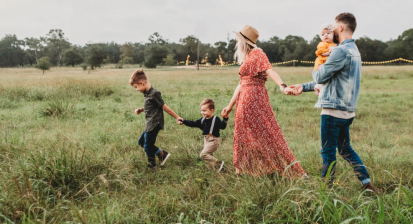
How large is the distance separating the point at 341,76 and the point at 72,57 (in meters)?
79.9

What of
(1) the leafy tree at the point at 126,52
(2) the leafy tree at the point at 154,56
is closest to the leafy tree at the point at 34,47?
(1) the leafy tree at the point at 126,52

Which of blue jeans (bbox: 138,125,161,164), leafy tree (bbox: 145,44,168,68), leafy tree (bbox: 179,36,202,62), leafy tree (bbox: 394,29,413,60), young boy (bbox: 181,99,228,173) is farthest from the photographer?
leafy tree (bbox: 179,36,202,62)

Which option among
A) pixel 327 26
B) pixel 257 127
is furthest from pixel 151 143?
pixel 327 26

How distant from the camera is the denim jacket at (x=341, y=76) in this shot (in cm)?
272

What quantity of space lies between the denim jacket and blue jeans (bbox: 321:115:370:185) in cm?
18

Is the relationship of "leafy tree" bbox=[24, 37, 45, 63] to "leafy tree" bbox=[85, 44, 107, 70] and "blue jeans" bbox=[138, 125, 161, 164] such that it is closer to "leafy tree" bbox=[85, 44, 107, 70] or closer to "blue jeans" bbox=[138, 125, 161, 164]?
"leafy tree" bbox=[85, 44, 107, 70]

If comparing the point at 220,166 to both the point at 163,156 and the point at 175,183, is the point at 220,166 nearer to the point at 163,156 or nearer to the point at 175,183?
the point at 175,183

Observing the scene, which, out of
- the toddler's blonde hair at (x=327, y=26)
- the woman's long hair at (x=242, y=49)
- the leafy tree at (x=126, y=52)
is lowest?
the woman's long hair at (x=242, y=49)

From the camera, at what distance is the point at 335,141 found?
2980 millimetres

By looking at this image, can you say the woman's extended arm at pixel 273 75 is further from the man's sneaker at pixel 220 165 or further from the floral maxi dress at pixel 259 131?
the man's sneaker at pixel 220 165

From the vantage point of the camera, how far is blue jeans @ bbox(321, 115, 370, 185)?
2910mm

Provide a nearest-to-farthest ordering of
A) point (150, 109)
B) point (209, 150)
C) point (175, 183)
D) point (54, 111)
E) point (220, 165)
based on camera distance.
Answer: point (175, 183) → point (209, 150) → point (150, 109) → point (220, 165) → point (54, 111)

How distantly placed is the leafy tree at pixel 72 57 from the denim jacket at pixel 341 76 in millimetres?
79302

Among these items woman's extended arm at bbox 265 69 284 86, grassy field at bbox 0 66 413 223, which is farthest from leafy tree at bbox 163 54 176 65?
woman's extended arm at bbox 265 69 284 86
